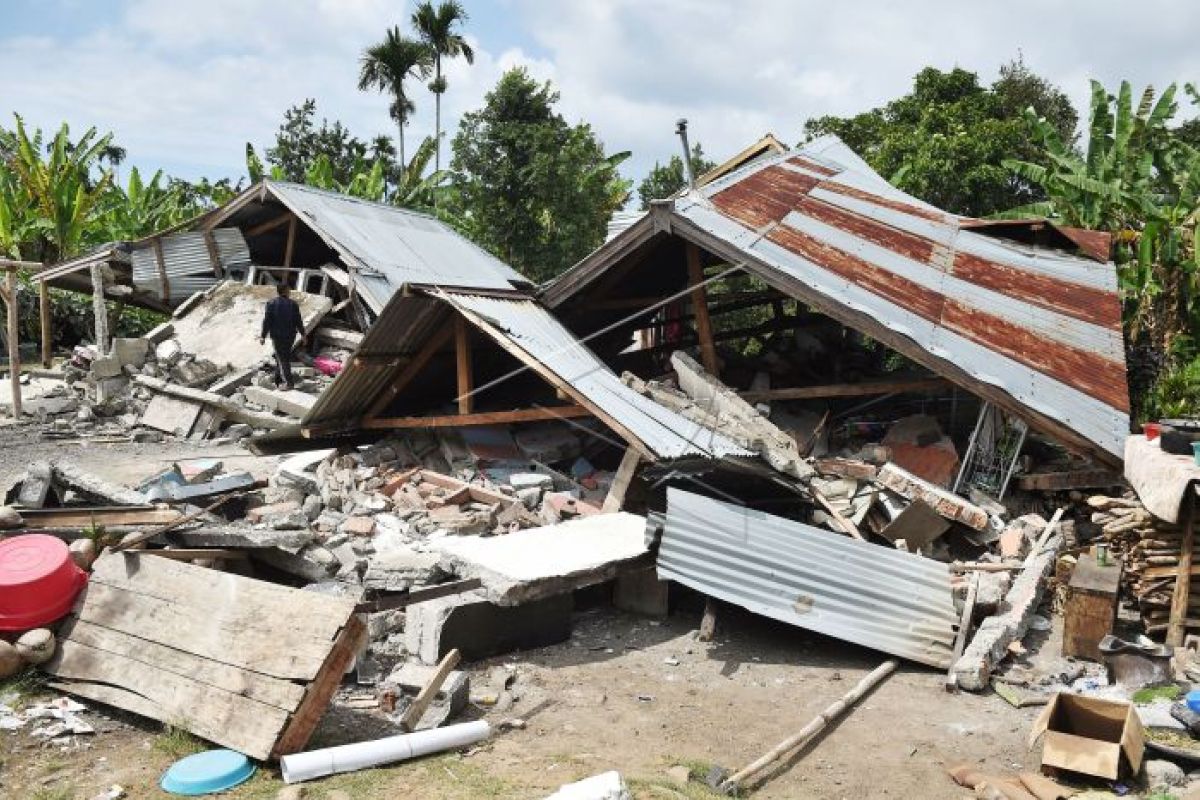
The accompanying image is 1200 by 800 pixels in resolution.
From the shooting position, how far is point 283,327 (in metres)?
13.9

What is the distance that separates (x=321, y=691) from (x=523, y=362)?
450 cm

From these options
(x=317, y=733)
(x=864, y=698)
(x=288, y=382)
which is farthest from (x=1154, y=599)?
(x=288, y=382)

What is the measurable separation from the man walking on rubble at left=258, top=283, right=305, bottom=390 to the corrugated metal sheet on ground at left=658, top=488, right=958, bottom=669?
343 inches

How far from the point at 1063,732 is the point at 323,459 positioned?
24.1 feet

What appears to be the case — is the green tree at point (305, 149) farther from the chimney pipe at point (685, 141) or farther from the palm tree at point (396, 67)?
the chimney pipe at point (685, 141)

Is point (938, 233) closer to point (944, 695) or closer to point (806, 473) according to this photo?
point (806, 473)

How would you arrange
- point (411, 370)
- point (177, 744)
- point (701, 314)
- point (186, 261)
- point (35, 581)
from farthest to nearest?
point (186, 261) → point (701, 314) → point (411, 370) → point (35, 581) → point (177, 744)

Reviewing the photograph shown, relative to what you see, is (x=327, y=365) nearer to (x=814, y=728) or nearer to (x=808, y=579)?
(x=808, y=579)

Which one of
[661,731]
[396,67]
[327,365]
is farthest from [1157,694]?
[396,67]

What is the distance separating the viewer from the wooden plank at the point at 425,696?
5340 millimetres

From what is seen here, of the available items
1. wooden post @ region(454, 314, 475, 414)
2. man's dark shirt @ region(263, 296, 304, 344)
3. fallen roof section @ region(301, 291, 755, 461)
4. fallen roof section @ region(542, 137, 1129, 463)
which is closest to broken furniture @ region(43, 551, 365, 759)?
fallen roof section @ region(301, 291, 755, 461)

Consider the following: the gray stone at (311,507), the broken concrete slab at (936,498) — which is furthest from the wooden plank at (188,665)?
the broken concrete slab at (936,498)

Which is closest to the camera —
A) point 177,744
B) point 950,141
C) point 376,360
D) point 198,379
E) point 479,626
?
point 177,744

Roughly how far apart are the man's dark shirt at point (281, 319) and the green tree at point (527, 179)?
1069 cm
